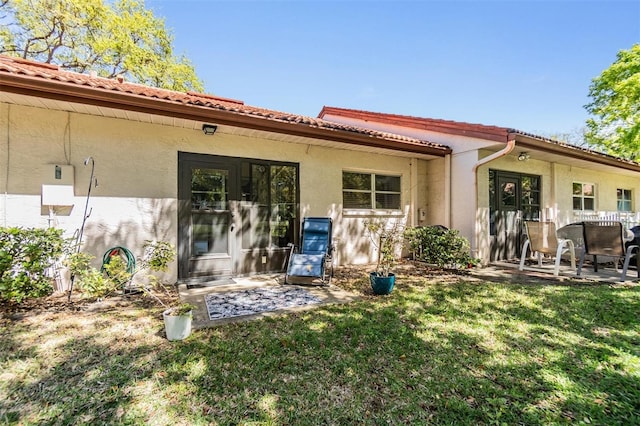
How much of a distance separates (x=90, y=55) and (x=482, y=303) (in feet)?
61.7

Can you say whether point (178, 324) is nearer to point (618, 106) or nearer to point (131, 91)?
point (131, 91)

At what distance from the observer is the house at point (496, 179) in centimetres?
699

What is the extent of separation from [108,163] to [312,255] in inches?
154

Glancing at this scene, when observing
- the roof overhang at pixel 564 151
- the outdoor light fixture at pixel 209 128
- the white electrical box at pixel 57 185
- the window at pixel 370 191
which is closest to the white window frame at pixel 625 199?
the roof overhang at pixel 564 151

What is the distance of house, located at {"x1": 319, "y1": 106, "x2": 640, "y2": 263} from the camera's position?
22.9 feet

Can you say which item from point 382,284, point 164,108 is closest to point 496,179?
point 382,284

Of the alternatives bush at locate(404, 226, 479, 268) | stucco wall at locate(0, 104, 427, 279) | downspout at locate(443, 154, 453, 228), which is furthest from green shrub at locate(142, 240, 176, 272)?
downspout at locate(443, 154, 453, 228)

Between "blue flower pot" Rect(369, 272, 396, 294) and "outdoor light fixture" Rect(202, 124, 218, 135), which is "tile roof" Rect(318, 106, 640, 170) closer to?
"blue flower pot" Rect(369, 272, 396, 294)

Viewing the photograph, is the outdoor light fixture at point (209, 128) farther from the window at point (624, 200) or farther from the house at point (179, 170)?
the window at point (624, 200)

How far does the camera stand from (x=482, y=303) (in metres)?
4.22

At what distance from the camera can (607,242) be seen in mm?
5602

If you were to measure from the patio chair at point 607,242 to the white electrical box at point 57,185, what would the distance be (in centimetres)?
934

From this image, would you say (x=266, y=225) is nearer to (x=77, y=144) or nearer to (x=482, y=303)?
(x=77, y=144)

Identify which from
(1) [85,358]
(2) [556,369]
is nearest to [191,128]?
(1) [85,358]
